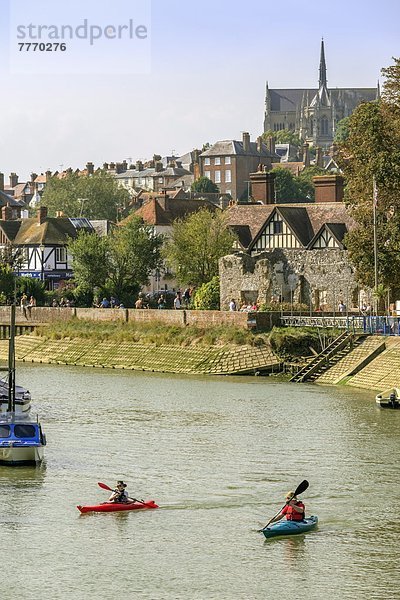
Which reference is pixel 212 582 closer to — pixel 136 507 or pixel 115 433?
pixel 136 507

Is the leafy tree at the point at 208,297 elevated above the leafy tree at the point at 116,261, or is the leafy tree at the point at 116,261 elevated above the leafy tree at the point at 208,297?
the leafy tree at the point at 116,261

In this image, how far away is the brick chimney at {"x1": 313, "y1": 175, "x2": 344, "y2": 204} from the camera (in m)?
99.2

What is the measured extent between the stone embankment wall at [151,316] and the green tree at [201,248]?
9333 mm

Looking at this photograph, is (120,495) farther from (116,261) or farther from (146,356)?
(116,261)

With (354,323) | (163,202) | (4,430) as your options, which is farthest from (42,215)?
(4,430)

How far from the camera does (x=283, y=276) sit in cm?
9106

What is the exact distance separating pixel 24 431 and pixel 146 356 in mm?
34450

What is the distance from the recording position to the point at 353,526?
39156mm

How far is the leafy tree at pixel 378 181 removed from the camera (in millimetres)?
74625

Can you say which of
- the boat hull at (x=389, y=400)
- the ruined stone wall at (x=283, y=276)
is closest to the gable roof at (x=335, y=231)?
the ruined stone wall at (x=283, y=276)

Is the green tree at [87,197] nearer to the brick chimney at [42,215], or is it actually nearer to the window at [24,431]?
the brick chimney at [42,215]

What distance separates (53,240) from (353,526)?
81.7 m

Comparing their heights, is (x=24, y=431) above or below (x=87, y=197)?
below

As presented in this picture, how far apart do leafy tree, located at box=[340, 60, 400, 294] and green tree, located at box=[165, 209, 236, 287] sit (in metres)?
20.8
